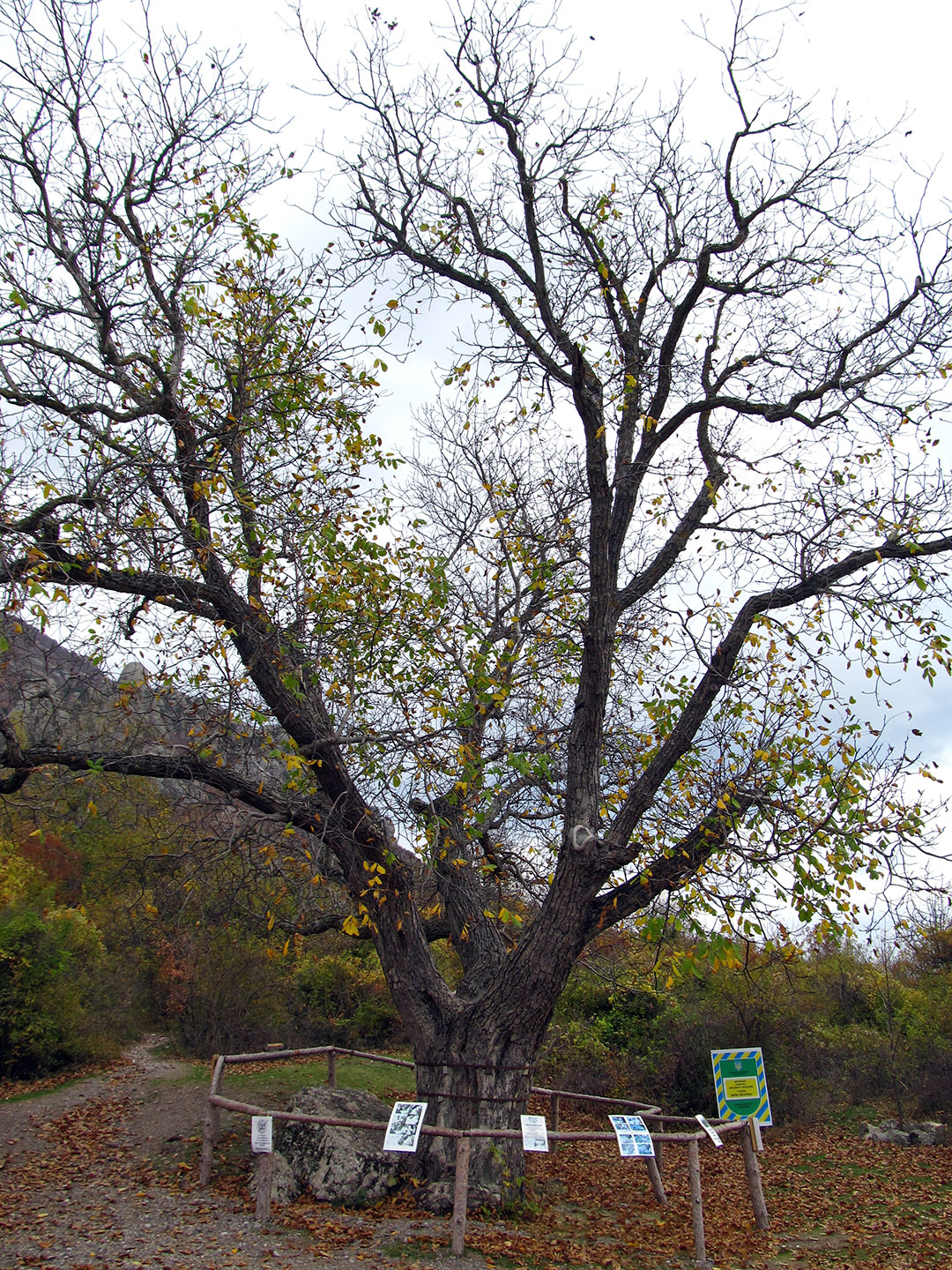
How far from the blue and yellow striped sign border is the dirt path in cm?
314

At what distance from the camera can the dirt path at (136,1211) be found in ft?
19.1

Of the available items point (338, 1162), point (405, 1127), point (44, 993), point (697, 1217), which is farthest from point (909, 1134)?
point (44, 993)

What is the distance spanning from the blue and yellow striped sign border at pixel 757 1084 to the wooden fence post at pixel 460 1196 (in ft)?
9.33

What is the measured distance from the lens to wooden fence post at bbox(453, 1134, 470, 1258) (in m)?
6.02

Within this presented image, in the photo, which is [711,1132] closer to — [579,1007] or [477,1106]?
[477,1106]

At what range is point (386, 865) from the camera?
7570mm

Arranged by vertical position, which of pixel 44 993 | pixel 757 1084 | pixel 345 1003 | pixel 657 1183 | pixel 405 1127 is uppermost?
pixel 345 1003

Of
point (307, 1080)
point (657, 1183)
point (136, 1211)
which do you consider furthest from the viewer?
point (307, 1080)

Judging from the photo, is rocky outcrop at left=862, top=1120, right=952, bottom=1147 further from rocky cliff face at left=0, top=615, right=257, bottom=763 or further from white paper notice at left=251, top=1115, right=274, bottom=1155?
rocky cliff face at left=0, top=615, right=257, bottom=763

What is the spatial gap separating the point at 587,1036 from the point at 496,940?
6.20 m

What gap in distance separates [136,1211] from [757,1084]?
569 cm

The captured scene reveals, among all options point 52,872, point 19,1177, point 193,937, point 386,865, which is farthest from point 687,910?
point 52,872

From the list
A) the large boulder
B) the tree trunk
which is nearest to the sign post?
the large boulder

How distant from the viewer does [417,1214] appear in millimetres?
7043
